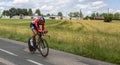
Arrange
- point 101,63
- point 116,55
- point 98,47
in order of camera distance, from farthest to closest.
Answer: point 98,47 → point 116,55 → point 101,63

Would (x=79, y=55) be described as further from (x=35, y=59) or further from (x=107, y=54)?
(x=35, y=59)

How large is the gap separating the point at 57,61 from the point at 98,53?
2.35 meters

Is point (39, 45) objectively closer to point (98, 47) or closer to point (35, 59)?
point (35, 59)

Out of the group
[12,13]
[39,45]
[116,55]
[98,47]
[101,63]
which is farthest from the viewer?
[12,13]

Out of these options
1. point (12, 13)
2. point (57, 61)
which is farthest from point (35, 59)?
point (12, 13)

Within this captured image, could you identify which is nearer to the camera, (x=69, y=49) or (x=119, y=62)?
(x=119, y=62)

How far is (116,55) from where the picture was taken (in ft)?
42.1

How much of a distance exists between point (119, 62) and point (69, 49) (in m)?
4.28

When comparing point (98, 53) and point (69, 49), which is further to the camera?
point (69, 49)

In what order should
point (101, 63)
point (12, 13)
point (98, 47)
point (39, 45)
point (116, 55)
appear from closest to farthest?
point (101, 63) < point (116, 55) < point (39, 45) < point (98, 47) < point (12, 13)

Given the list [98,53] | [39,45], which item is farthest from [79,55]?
[39,45]

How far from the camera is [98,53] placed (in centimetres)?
1354

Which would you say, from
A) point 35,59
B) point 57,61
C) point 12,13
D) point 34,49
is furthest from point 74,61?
point 12,13

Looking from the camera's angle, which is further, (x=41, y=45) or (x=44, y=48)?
(x=41, y=45)
